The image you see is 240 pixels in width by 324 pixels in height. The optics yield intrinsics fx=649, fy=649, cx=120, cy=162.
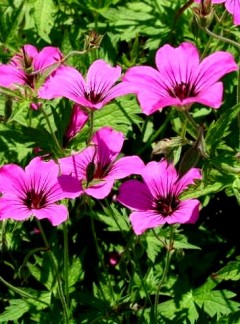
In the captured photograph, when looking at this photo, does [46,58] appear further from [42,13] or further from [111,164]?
[111,164]

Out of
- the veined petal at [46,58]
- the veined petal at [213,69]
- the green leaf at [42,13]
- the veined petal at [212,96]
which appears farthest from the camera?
the green leaf at [42,13]

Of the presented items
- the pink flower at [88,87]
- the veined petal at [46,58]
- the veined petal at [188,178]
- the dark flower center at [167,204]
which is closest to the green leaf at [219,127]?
the veined petal at [188,178]

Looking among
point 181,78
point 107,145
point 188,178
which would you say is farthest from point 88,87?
point 188,178

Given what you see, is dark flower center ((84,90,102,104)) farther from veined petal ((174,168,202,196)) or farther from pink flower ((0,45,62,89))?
veined petal ((174,168,202,196))

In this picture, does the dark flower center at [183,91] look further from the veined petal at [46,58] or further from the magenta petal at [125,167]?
the veined petal at [46,58]

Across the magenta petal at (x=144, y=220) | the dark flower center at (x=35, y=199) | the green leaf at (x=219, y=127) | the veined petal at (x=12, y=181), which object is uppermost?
the green leaf at (x=219, y=127)

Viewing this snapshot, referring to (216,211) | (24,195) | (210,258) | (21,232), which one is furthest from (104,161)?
(216,211)

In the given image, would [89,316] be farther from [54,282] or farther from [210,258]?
[210,258]
